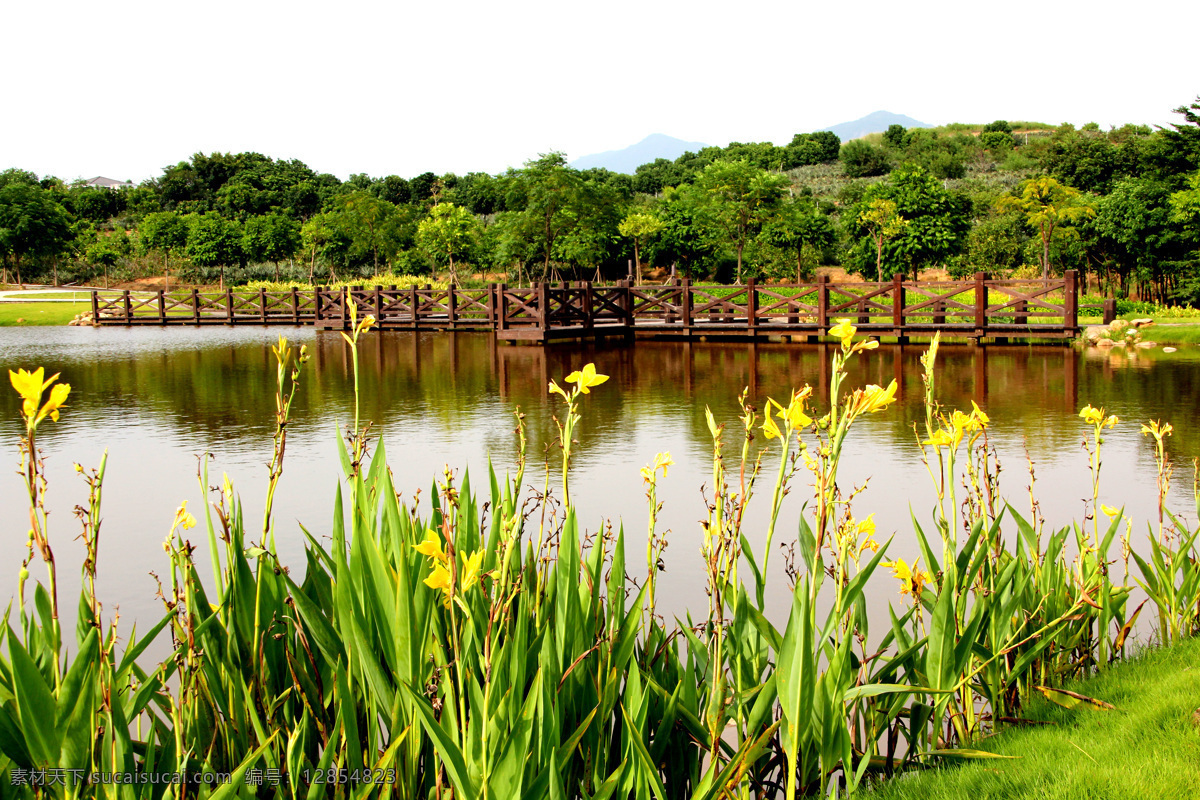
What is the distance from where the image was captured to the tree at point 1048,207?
27.5m

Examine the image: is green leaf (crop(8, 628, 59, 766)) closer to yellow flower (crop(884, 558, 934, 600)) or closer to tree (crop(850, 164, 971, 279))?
yellow flower (crop(884, 558, 934, 600))

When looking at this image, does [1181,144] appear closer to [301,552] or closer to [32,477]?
[301,552]

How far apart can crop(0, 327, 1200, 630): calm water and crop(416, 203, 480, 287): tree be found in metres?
24.0

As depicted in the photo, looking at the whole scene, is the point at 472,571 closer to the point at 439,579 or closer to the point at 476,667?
the point at 439,579

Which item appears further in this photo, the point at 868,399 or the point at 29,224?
the point at 29,224

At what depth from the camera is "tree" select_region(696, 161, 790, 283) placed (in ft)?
110

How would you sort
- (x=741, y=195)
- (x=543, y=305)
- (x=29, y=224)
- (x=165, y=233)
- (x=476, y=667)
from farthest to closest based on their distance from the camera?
(x=165, y=233)
(x=29, y=224)
(x=741, y=195)
(x=543, y=305)
(x=476, y=667)

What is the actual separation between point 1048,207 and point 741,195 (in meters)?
10.1

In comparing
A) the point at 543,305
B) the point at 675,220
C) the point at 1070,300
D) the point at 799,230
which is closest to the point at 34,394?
the point at 1070,300

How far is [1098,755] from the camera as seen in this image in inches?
93.4

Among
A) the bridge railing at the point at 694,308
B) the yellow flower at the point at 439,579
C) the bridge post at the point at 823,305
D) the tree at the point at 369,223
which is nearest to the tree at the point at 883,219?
the bridge railing at the point at 694,308

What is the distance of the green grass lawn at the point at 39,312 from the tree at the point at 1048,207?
92.2 ft

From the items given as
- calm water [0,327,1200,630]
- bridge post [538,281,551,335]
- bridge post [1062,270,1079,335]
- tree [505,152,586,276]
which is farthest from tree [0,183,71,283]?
bridge post [1062,270,1079,335]

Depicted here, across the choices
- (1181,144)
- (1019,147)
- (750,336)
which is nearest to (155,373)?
(750,336)
